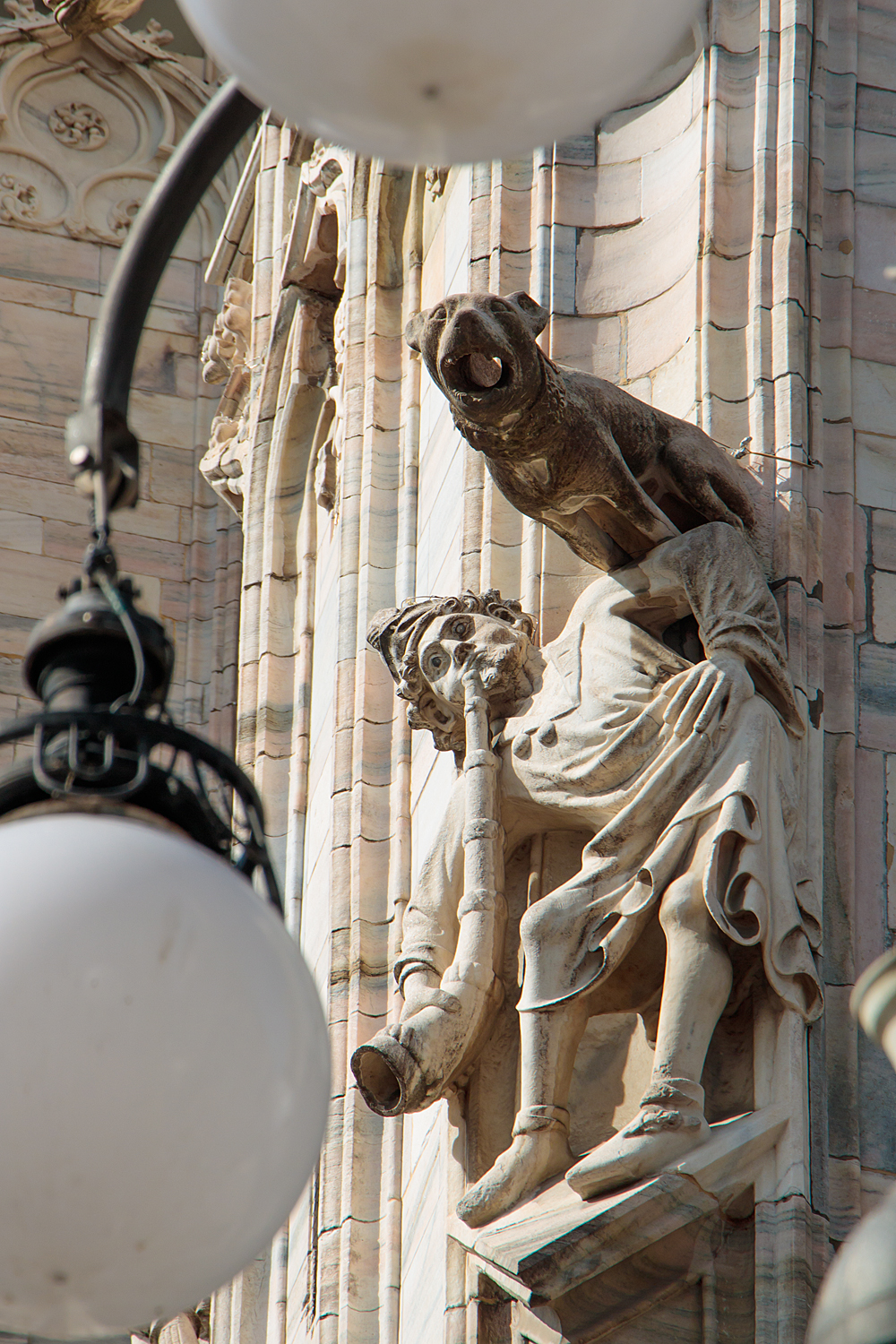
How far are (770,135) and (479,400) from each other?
1342 mm

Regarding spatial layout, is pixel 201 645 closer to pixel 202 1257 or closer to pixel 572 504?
pixel 572 504

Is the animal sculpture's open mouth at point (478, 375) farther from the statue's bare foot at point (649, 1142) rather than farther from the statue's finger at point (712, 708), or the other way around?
the statue's bare foot at point (649, 1142)

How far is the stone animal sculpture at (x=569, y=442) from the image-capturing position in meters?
5.09

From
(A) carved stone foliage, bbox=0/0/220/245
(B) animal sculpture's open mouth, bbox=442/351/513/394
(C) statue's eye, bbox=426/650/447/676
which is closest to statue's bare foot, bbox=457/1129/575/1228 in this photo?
(C) statue's eye, bbox=426/650/447/676

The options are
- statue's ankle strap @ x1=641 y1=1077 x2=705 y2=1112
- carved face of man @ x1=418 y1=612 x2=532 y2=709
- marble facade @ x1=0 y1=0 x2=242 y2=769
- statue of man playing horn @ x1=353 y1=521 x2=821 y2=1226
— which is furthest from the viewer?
marble facade @ x1=0 y1=0 x2=242 y2=769

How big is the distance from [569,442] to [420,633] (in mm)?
578

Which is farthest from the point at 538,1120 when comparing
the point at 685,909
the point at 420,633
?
the point at 420,633

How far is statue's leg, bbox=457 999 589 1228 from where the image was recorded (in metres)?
4.80

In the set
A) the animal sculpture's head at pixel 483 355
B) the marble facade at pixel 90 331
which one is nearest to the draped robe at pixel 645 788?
the animal sculpture's head at pixel 483 355

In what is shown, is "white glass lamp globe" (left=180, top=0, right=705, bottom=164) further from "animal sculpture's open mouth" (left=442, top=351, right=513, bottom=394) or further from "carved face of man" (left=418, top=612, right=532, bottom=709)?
"carved face of man" (left=418, top=612, right=532, bottom=709)

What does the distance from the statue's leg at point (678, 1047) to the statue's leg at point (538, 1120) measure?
124 mm

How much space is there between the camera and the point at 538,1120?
16.0ft

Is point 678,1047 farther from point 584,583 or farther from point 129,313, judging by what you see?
point 129,313

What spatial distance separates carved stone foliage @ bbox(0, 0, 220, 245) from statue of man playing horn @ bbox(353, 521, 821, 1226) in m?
6.82
